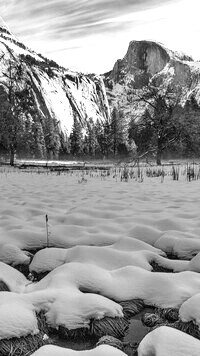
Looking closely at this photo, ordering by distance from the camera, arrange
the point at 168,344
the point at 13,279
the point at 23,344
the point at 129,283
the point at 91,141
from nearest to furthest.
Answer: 1. the point at 168,344
2. the point at 23,344
3. the point at 129,283
4. the point at 13,279
5. the point at 91,141

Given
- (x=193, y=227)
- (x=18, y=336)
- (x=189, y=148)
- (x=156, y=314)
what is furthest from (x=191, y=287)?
(x=189, y=148)

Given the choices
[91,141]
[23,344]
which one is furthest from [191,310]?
[91,141]

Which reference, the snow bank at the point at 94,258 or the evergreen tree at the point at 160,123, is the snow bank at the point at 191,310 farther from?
the evergreen tree at the point at 160,123

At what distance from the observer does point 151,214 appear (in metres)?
4.98

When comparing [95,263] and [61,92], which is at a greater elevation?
[61,92]

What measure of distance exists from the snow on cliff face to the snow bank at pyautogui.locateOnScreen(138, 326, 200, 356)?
4446 inches

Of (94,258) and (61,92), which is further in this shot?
(61,92)

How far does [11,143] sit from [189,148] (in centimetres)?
1810

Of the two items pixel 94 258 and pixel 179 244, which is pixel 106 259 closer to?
pixel 94 258

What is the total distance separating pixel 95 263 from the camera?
3053 mm

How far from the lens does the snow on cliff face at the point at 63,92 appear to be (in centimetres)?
12888

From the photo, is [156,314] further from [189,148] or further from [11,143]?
[11,143]

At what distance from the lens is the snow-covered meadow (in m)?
2.07

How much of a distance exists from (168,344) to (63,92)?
513ft
